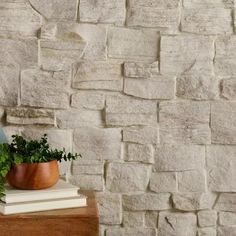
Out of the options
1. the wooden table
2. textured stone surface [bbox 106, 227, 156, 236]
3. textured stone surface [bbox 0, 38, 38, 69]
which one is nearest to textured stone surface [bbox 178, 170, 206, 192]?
textured stone surface [bbox 106, 227, 156, 236]

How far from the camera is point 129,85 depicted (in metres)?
1.84

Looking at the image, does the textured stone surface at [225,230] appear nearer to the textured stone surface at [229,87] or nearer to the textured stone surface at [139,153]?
the textured stone surface at [139,153]

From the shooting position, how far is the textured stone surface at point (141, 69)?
183cm

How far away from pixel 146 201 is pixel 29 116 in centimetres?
60

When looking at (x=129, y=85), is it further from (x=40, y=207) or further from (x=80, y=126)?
(x=40, y=207)

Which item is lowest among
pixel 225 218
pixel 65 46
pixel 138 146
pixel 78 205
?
pixel 225 218

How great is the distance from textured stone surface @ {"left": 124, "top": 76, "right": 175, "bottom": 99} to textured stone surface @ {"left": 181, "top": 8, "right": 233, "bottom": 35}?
0.24 metres

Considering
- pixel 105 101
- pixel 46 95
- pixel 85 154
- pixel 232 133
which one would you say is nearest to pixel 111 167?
pixel 85 154

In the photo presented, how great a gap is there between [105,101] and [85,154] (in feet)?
0.78

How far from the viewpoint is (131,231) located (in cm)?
185

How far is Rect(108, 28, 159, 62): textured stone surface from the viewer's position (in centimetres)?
183

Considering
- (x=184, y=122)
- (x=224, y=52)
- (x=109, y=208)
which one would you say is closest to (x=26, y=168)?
(x=109, y=208)

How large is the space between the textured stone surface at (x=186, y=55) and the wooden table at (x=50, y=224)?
0.74 m

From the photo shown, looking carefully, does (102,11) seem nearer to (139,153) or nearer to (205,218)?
(139,153)
